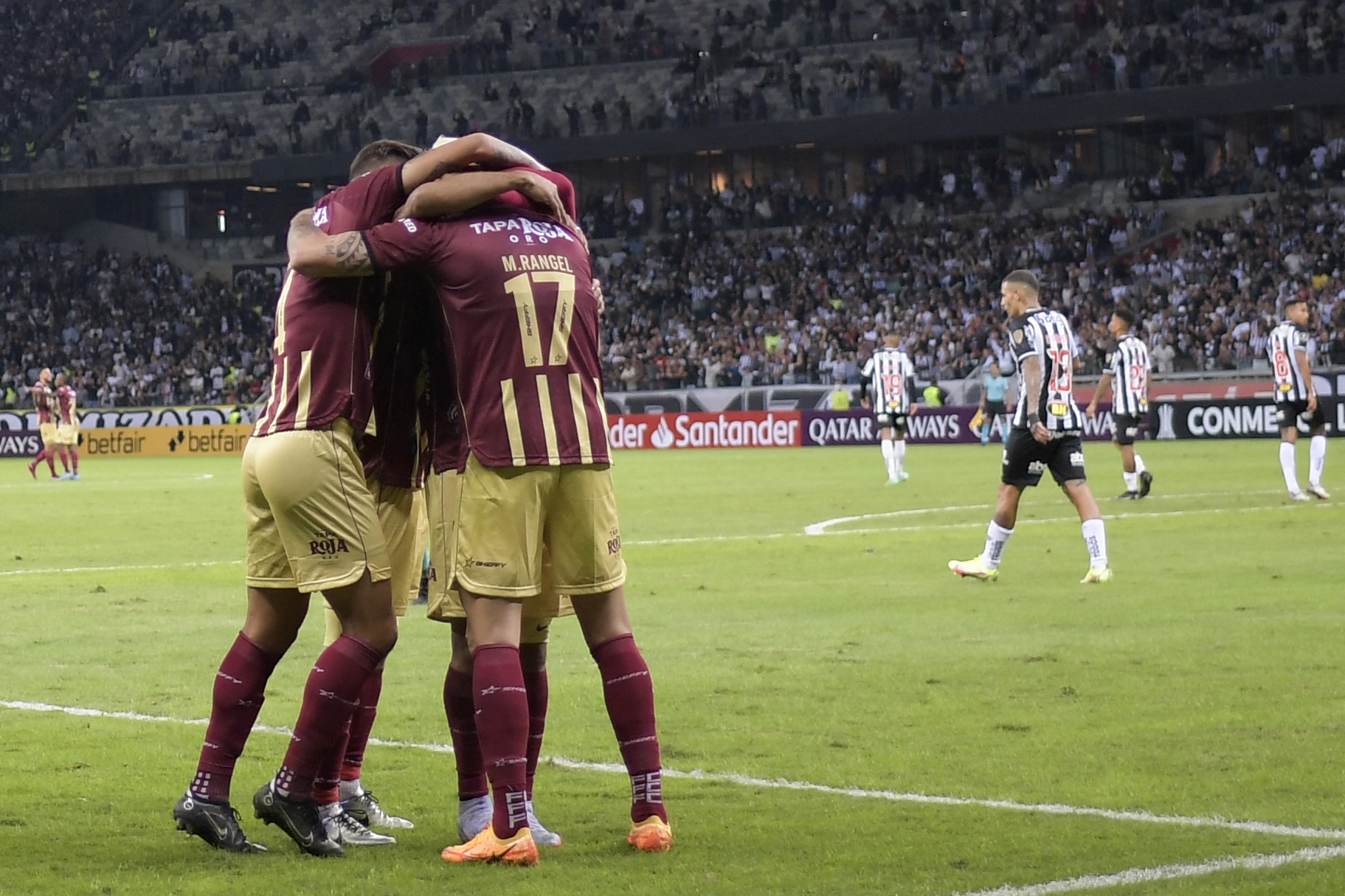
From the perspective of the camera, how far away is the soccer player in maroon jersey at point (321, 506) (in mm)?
5898

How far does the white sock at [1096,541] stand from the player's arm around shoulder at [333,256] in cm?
924

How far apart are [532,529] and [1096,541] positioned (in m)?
8.96

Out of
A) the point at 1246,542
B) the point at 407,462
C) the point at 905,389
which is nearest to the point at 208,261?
the point at 905,389

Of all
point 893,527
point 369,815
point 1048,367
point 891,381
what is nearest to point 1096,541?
point 1048,367

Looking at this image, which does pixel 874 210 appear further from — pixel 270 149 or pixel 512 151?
pixel 512 151

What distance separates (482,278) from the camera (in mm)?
5809

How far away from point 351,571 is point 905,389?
25.8 meters

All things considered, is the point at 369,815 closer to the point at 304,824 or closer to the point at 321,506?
the point at 304,824

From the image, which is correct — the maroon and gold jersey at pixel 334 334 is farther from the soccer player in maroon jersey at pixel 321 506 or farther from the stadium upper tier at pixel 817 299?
the stadium upper tier at pixel 817 299

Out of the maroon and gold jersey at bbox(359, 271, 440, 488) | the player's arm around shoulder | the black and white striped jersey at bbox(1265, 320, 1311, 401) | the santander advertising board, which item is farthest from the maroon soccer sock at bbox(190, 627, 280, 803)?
the santander advertising board

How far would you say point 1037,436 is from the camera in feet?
45.6

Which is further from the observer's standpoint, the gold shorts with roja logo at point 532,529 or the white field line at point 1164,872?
the gold shorts with roja logo at point 532,529

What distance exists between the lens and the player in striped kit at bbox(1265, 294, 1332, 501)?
2195cm

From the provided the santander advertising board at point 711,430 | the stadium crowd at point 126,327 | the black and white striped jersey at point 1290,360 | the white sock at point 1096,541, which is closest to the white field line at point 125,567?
the white sock at point 1096,541
